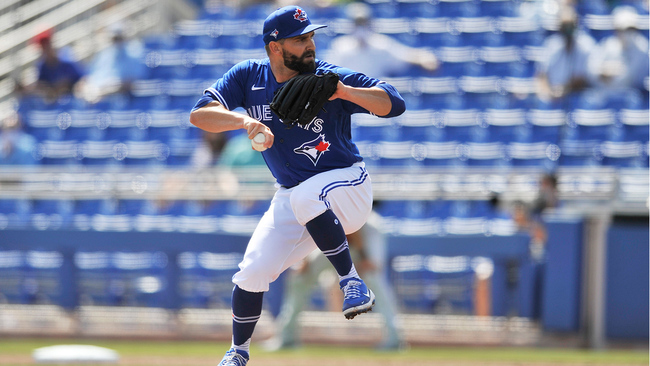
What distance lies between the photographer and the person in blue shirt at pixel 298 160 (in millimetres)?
4004

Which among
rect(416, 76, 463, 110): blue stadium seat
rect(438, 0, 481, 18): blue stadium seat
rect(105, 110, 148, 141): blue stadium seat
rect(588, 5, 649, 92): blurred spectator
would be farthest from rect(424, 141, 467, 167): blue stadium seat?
rect(105, 110, 148, 141): blue stadium seat

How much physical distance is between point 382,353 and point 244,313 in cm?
306

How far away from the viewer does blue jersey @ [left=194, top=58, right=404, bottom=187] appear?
164 inches

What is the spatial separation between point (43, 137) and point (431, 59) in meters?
5.11

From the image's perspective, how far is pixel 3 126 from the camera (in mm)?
10664

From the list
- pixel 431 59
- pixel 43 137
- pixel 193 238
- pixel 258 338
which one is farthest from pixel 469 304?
Answer: pixel 43 137

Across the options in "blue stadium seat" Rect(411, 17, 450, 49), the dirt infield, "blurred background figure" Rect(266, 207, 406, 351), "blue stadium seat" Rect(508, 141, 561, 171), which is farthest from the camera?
"blue stadium seat" Rect(411, 17, 450, 49)

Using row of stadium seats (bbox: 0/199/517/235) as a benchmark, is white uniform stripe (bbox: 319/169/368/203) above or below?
above

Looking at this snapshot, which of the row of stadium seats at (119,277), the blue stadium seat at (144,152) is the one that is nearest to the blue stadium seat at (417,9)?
the blue stadium seat at (144,152)

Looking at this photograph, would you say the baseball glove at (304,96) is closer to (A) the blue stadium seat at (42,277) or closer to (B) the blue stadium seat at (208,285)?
(B) the blue stadium seat at (208,285)

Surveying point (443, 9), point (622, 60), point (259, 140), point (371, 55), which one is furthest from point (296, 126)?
point (443, 9)

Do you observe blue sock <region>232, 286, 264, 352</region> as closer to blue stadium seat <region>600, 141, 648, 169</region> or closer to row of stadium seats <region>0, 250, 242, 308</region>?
row of stadium seats <region>0, 250, 242, 308</region>

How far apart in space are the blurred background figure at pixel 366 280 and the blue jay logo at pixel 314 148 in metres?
2.92

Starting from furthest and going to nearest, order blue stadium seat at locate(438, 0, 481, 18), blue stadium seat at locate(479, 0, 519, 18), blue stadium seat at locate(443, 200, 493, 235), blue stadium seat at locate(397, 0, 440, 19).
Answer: blue stadium seat at locate(397, 0, 440, 19) < blue stadium seat at locate(438, 0, 481, 18) < blue stadium seat at locate(479, 0, 519, 18) < blue stadium seat at locate(443, 200, 493, 235)
